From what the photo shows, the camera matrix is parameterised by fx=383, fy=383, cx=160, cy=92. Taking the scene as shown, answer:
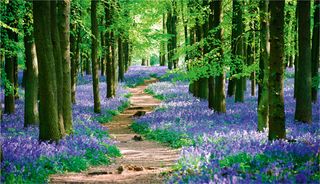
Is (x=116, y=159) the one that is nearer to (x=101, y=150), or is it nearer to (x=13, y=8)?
(x=101, y=150)

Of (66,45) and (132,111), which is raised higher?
(66,45)

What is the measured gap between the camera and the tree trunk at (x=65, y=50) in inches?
485

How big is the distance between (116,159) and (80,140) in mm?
1319

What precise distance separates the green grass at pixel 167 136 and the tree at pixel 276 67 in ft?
13.4

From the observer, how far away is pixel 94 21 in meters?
20.9

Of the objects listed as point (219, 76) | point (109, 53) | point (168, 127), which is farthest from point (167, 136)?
point (109, 53)

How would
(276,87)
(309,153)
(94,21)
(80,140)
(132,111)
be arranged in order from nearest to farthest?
(309,153), (276,87), (80,140), (94,21), (132,111)

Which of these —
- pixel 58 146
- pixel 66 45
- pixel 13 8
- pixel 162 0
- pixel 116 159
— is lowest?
pixel 116 159

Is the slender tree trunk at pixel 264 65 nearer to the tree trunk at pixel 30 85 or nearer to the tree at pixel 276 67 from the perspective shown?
the tree at pixel 276 67

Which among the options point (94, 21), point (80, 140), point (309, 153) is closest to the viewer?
point (309, 153)

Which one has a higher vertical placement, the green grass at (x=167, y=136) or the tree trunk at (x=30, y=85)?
the tree trunk at (x=30, y=85)

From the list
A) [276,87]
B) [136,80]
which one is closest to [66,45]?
[276,87]

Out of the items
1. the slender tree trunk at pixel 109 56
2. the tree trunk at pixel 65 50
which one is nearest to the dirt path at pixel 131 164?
the tree trunk at pixel 65 50

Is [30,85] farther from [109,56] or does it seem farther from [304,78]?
[109,56]
